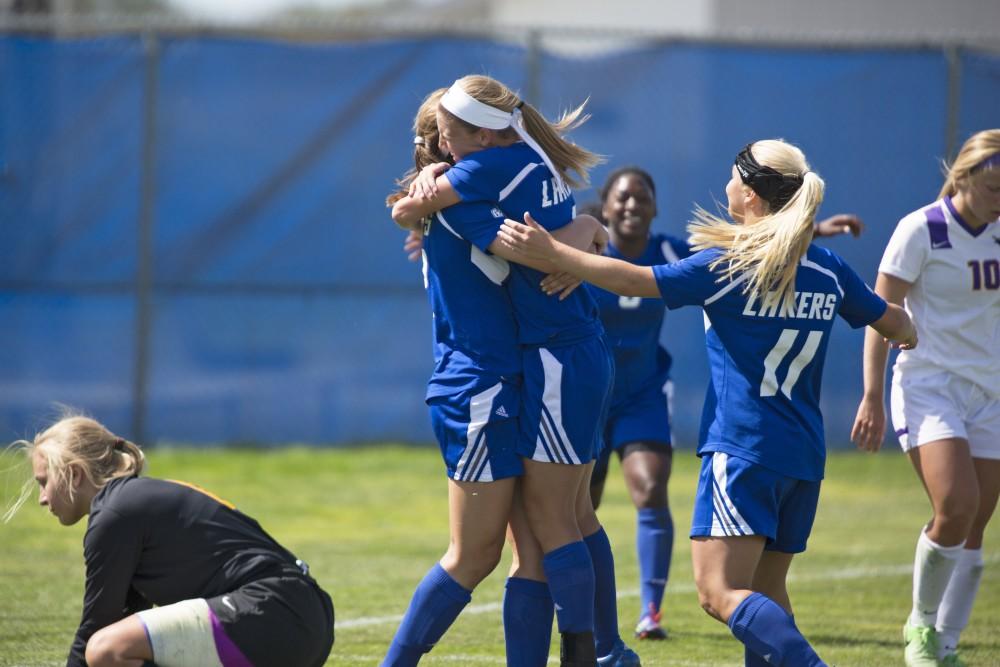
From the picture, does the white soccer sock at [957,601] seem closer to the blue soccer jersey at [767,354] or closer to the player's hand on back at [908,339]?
the player's hand on back at [908,339]

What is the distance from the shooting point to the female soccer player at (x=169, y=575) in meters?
4.03

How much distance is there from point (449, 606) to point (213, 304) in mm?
7787

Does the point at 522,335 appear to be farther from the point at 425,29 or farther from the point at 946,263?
the point at 425,29

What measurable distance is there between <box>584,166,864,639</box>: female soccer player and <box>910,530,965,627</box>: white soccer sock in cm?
117

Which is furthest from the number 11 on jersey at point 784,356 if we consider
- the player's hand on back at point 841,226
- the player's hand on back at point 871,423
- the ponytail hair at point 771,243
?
the player's hand on back at point 841,226

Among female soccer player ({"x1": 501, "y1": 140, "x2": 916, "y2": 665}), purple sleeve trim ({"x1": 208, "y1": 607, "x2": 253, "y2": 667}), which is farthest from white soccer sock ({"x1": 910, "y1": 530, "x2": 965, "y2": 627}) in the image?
purple sleeve trim ({"x1": 208, "y1": 607, "x2": 253, "y2": 667})

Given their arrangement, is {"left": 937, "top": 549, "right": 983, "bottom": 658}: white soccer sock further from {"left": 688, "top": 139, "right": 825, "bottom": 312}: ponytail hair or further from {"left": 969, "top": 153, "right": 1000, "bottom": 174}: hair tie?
{"left": 688, "top": 139, "right": 825, "bottom": 312}: ponytail hair

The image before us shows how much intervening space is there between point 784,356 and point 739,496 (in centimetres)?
45

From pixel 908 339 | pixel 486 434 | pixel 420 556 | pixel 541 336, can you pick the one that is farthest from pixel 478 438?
pixel 420 556

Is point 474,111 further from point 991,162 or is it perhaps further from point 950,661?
point 950,661

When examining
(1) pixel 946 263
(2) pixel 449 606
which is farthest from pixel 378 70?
(2) pixel 449 606

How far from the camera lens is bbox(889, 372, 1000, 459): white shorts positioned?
5.42m

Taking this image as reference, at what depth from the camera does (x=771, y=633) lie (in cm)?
403

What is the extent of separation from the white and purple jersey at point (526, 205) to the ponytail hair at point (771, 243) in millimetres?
474
